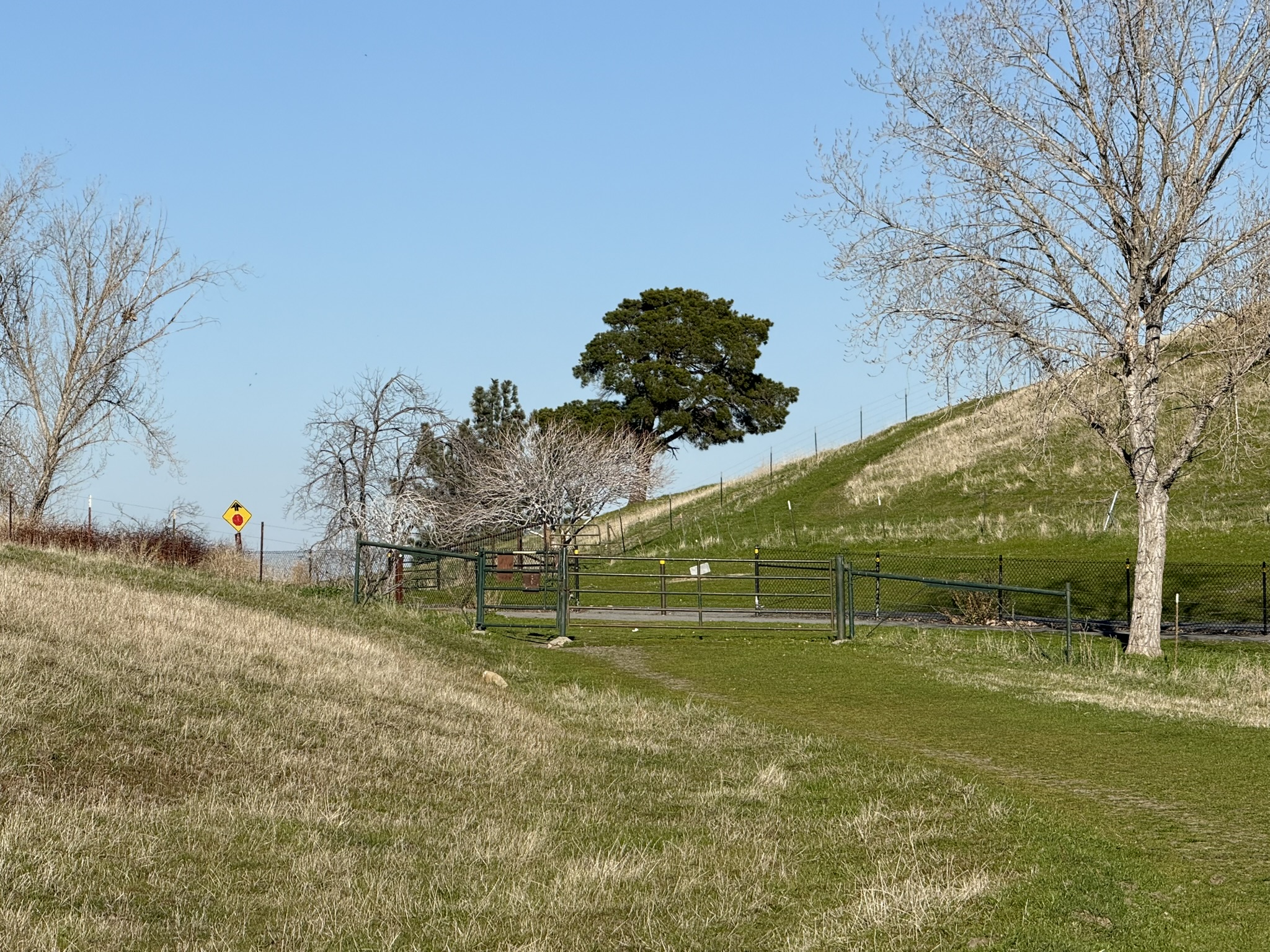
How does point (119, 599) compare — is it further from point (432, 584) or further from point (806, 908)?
point (432, 584)

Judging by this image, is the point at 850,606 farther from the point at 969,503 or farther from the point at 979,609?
the point at 969,503

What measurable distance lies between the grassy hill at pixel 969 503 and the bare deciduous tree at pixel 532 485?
4.02m

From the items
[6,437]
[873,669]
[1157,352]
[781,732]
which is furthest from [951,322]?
[6,437]

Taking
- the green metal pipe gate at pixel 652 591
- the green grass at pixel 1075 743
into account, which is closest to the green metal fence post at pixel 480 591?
the green metal pipe gate at pixel 652 591

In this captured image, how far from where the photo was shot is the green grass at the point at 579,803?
652 centimetres

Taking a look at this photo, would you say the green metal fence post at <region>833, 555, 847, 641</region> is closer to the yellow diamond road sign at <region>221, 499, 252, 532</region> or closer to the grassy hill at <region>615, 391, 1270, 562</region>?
the grassy hill at <region>615, 391, 1270, 562</region>

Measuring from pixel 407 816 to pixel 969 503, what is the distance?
132 feet

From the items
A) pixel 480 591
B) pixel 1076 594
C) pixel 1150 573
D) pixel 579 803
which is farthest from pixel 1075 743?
pixel 1076 594

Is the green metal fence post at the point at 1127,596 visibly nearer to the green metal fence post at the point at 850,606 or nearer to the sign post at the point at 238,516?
the green metal fence post at the point at 850,606

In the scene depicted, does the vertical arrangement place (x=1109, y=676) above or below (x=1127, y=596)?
below

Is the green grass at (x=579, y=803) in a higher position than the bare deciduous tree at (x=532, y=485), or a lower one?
lower

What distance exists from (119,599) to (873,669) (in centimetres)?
1129

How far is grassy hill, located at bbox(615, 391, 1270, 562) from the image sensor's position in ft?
124

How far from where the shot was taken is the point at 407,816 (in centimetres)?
905
